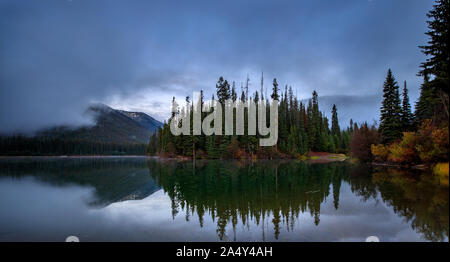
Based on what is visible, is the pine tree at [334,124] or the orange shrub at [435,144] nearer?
the orange shrub at [435,144]

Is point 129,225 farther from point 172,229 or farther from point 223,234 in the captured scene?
point 223,234

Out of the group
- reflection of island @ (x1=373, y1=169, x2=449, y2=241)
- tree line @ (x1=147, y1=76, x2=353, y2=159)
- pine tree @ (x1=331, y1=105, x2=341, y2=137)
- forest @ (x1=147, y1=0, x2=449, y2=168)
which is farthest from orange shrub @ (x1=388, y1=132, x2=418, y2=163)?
pine tree @ (x1=331, y1=105, x2=341, y2=137)

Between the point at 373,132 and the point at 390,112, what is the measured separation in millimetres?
5180

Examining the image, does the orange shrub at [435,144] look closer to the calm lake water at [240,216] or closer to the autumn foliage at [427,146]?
the autumn foliage at [427,146]

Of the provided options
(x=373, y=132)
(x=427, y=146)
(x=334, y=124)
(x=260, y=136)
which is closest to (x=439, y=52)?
(x=427, y=146)

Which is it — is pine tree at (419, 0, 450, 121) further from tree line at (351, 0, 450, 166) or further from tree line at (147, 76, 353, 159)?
tree line at (147, 76, 353, 159)

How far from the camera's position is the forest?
17391mm

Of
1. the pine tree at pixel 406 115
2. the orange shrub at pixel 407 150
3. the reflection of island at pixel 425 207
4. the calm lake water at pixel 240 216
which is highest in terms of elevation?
the pine tree at pixel 406 115

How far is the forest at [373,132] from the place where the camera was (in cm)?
1739

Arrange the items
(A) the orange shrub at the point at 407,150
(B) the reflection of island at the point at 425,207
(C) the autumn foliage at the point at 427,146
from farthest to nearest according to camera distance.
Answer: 1. (A) the orange shrub at the point at 407,150
2. (C) the autumn foliage at the point at 427,146
3. (B) the reflection of island at the point at 425,207

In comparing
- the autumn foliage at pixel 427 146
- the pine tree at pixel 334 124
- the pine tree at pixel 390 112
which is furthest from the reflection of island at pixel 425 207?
the pine tree at pixel 334 124

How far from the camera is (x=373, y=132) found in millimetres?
36906
